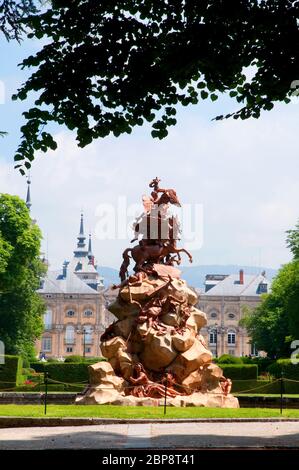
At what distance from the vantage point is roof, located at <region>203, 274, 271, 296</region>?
147 metres

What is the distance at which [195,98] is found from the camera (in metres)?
12.5


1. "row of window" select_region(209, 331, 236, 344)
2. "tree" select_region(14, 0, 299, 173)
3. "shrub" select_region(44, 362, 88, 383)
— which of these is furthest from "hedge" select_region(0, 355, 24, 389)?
"row of window" select_region(209, 331, 236, 344)

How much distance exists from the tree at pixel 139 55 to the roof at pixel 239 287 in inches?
5362

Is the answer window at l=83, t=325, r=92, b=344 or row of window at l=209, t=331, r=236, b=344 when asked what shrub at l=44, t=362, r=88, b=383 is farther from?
row of window at l=209, t=331, r=236, b=344

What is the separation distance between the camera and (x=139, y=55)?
1179cm

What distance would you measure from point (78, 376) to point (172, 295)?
63.3 feet

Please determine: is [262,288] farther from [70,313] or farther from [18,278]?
[18,278]

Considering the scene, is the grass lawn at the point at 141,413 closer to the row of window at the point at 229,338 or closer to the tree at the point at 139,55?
the tree at the point at 139,55

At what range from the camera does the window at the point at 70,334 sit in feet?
472

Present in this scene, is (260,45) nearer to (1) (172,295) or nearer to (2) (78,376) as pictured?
(1) (172,295)

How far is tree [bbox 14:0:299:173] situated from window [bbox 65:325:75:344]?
134 meters

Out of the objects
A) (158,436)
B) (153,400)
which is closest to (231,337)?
(153,400)
